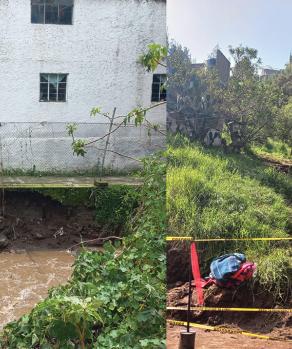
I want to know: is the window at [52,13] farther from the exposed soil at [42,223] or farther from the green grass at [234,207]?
the green grass at [234,207]

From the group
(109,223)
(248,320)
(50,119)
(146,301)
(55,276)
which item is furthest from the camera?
(50,119)

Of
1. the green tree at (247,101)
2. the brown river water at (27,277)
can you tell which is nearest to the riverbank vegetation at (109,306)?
the green tree at (247,101)

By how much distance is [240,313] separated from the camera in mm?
581

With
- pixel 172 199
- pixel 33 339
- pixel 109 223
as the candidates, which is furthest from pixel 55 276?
pixel 172 199

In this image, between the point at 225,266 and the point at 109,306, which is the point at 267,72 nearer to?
the point at 225,266

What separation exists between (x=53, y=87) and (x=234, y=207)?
585cm

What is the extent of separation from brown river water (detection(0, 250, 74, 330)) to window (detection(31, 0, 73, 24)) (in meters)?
2.86

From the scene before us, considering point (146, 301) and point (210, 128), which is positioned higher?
point (210, 128)

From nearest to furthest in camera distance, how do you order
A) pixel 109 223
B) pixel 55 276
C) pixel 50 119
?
pixel 55 276 < pixel 109 223 < pixel 50 119

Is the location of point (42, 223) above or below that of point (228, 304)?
below

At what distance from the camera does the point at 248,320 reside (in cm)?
58

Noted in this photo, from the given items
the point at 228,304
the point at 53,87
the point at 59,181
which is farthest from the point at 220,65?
the point at 53,87

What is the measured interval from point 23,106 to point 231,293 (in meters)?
5.85

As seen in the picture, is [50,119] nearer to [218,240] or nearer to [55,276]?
[55,276]
